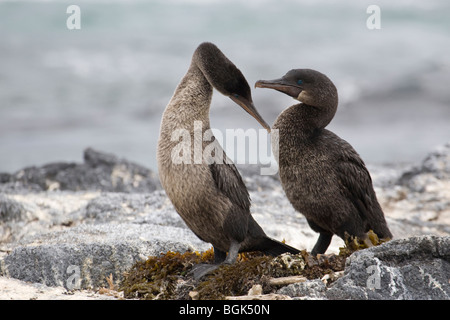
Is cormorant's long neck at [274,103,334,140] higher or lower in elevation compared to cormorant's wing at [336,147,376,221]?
higher

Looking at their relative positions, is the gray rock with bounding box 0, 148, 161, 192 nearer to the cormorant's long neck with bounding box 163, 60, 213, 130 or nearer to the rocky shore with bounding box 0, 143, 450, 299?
the rocky shore with bounding box 0, 143, 450, 299

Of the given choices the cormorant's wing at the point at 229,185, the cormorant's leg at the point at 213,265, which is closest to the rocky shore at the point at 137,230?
the cormorant's leg at the point at 213,265

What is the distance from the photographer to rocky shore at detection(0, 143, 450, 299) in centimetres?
564

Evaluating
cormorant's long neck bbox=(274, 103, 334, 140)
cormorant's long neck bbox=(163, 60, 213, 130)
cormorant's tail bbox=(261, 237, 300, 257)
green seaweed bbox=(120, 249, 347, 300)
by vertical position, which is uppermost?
cormorant's long neck bbox=(163, 60, 213, 130)

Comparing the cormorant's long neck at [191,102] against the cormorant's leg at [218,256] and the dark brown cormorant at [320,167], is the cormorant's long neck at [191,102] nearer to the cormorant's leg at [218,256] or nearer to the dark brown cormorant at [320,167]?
the dark brown cormorant at [320,167]

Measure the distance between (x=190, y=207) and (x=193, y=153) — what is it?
0.55 m

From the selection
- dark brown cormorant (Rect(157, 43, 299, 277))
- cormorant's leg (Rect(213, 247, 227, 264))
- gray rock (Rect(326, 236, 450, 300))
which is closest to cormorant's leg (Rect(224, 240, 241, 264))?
dark brown cormorant (Rect(157, 43, 299, 277))

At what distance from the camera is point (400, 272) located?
5648 mm

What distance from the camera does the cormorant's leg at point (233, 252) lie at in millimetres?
6383

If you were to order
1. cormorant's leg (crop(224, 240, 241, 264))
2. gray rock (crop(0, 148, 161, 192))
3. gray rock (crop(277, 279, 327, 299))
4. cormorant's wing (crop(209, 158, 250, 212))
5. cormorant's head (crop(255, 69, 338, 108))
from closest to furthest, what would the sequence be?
gray rock (crop(277, 279, 327, 299)) → cormorant's leg (crop(224, 240, 241, 264)) → cormorant's wing (crop(209, 158, 250, 212)) → cormorant's head (crop(255, 69, 338, 108)) → gray rock (crop(0, 148, 161, 192))

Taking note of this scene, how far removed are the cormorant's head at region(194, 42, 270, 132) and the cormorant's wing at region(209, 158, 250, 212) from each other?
27.1 inches

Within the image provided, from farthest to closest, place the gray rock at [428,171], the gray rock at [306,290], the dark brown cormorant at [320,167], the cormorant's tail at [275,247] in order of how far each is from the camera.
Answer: the gray rock at [428,171]
the dark brown cormorant at [320,167]
the cormorant's tail at [275,247]
the gray rock at [306,290]

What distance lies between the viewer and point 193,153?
6523 millimetres
